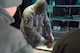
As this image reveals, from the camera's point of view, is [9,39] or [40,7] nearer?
[9,39]

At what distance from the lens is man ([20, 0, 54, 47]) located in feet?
9.27

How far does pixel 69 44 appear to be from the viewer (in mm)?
670

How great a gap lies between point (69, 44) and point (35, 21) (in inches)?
90.7

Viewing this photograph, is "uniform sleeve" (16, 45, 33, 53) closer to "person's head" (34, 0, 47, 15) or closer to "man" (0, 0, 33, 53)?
"man" (0, 0, 33, 53)

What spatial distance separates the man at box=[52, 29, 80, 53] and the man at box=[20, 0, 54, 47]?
2.09 metres

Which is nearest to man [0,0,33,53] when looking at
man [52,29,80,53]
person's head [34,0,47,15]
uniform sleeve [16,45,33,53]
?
uniform sleeve [16,45,33,53]

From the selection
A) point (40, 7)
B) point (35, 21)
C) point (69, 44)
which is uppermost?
point (69, 44)

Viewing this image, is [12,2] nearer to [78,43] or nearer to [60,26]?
[78,43]

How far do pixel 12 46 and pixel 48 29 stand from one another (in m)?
2.63

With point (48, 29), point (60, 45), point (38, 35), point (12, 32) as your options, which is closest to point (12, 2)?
point (12, 32)

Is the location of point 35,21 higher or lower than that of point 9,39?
lower

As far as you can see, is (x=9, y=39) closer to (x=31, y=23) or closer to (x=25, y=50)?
(x=25, y=50)

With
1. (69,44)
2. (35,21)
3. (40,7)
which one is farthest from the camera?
(35,21)

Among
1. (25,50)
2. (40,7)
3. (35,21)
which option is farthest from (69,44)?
(35,21)
